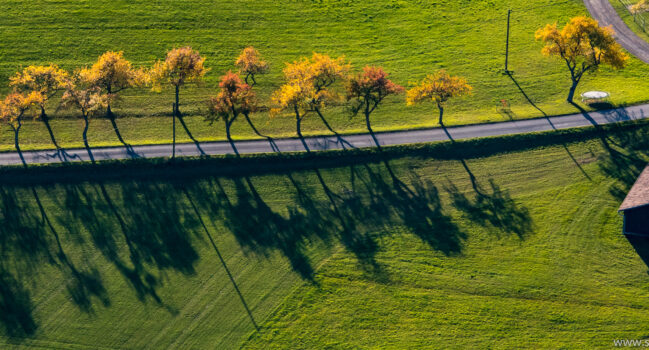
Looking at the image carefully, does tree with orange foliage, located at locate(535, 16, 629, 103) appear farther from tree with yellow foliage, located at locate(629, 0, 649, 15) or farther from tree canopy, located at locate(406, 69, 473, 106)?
tree with yellow foliage, located at locate(629, 0, 649, 15)

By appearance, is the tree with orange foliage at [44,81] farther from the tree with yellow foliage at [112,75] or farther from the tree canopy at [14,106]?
the tree with yellow foliage at [112,75]

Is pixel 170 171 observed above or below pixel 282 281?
above

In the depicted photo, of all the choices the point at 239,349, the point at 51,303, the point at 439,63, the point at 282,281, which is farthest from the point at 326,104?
the point at 51,303

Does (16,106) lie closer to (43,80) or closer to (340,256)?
(43,80)

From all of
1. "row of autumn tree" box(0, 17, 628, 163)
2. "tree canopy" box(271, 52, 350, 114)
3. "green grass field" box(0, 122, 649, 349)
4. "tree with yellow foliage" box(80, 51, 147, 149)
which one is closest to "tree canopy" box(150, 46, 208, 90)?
"row of autumn tree" box(0, 17, 628, 163)

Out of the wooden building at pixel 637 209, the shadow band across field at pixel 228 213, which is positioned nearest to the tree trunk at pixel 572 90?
the shadow band across field at pixel 228 213

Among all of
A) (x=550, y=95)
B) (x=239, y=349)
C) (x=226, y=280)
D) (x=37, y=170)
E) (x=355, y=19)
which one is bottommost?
(x=239, y=349)

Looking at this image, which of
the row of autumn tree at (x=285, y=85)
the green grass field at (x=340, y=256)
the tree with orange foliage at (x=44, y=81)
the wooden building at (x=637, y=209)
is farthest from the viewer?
the tree with orange foliage at (x=44, y=81)

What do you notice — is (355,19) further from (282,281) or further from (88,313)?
(88,313)
